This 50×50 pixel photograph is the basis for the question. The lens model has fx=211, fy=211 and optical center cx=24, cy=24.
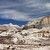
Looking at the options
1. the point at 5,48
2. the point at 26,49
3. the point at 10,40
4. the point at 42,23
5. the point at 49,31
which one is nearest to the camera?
the point at 26,49

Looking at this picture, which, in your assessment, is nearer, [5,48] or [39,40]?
[5,48]

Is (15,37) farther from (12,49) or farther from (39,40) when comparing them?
(12,49)

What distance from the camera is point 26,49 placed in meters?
23.5

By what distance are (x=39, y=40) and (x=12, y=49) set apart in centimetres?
825

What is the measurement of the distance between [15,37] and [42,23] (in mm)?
19621

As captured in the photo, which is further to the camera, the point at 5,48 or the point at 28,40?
the point at 28,40

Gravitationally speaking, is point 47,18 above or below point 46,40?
above

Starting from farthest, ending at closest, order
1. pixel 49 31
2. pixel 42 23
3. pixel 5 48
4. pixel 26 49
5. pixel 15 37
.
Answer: pixel 42 23 < pixel 49 31 < pixel 15 37 < pixel 5 48 < pixel 26 49

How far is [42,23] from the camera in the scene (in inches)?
2020

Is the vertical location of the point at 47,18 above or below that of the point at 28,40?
above

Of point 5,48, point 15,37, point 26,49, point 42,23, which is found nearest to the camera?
point 26,49

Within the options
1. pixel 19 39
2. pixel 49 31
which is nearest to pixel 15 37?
pixel 19 39

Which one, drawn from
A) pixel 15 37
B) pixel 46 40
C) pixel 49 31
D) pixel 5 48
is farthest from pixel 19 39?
pixel 49 31

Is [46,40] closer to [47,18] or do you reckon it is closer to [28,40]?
[28,40]
